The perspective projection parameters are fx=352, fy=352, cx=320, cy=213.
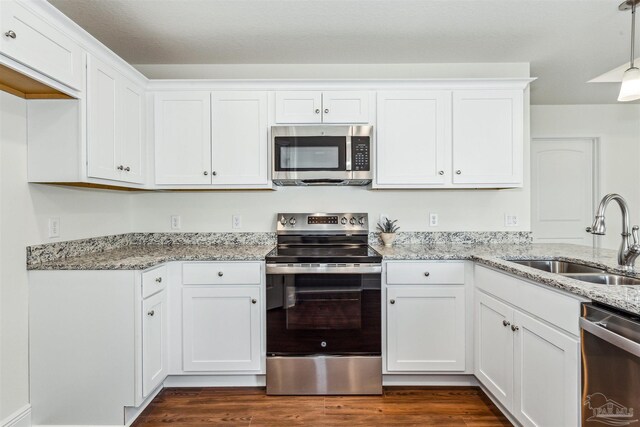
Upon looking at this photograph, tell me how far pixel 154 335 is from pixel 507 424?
209 centimetres

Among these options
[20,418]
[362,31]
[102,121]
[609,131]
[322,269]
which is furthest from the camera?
[609,131]

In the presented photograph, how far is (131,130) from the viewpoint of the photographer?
Answer: 2342 mm

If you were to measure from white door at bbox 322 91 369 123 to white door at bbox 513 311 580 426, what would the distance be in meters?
1.61

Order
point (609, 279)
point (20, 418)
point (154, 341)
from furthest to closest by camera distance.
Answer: point (154, 341) → point (20, 418) → point (609, 279)

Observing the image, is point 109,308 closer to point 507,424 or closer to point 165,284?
point 165,284

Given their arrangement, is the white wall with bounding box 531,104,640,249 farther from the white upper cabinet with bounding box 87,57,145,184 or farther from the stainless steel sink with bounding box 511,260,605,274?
the white upper cabinet with bounding box 87,57,145,184

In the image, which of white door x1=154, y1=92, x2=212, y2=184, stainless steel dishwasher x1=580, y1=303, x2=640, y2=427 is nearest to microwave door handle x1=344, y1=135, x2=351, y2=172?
white door x1=154, y1=92, x2=212, y2=184

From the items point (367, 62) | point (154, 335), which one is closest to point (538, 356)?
point (154, 335)

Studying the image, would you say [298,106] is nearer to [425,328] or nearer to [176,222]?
[176,222]

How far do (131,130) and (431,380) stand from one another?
8.58 ft

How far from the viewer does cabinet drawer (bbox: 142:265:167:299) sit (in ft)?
6.48

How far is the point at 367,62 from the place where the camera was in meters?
2.84

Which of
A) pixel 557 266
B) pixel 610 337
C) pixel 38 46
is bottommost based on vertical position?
pixel 610 337

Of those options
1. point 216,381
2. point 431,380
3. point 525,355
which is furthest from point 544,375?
point 216,381
